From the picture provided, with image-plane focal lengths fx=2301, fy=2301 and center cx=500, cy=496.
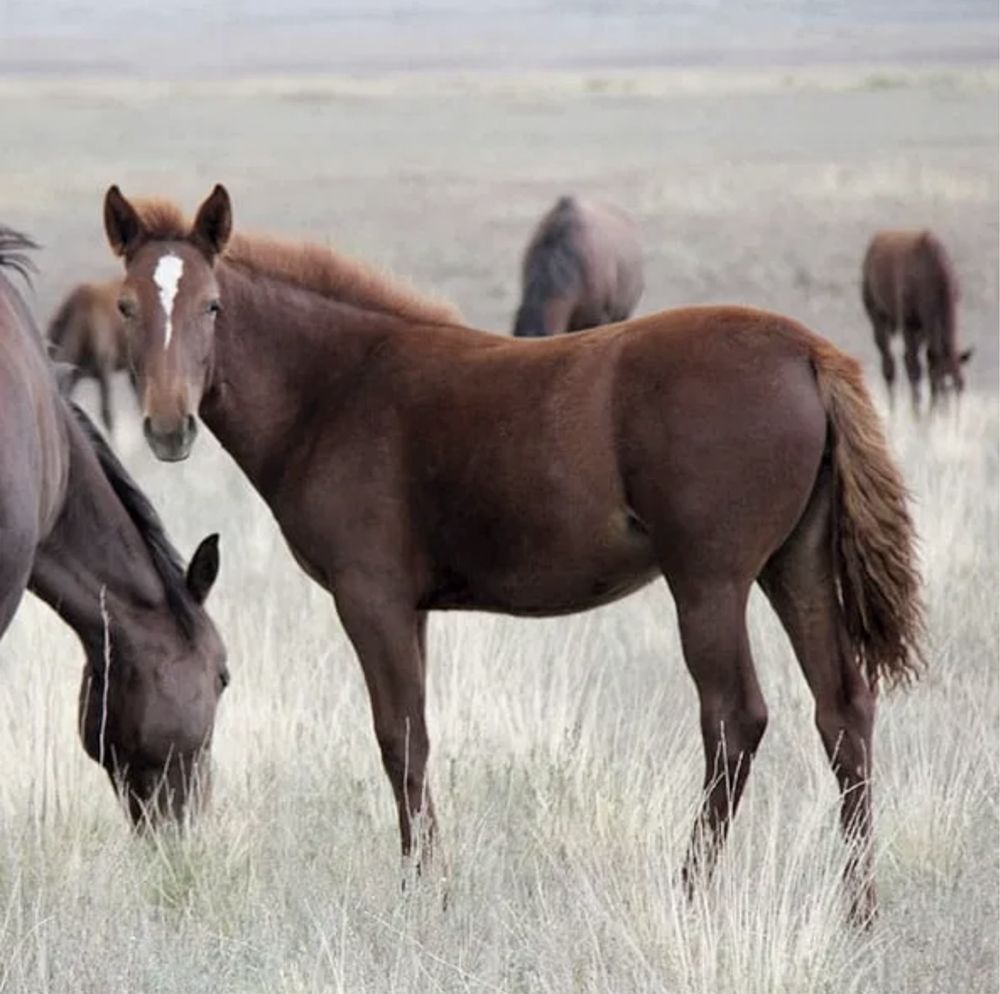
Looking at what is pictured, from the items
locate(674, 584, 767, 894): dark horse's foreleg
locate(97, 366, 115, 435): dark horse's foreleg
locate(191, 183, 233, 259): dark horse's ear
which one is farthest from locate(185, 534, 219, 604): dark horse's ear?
locate(97, 366, 115, 435): dark horse's foreleg

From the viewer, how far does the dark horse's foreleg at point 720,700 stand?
535 cm

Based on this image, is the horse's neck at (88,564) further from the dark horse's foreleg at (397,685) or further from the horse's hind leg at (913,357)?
the horse's hind leg at (913,357)

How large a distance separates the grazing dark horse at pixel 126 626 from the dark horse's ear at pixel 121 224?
0.29 metres

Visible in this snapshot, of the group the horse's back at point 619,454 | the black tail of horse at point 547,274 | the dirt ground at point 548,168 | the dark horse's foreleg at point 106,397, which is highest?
the horse's back at point 619,454

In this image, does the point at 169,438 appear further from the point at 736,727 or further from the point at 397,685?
the point at 736,727

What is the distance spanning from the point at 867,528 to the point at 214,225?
5.97 ft

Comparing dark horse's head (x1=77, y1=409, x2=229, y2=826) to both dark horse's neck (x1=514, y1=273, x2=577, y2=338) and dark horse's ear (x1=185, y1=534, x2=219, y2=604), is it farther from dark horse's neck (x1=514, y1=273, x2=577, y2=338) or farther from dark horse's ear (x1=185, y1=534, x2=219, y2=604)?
dark horse's neck (x1=514, y1=273, x2=577, y2=338)

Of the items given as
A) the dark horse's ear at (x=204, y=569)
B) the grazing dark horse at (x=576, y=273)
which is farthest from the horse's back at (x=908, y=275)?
the dark horse's ear at (x=204, y=569)

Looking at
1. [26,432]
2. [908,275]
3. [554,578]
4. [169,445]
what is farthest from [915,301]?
[26,432]

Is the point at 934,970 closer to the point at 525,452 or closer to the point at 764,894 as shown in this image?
the point at 764,894

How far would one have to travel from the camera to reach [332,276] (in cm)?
619

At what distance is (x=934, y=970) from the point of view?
16.5ft

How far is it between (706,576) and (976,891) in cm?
104

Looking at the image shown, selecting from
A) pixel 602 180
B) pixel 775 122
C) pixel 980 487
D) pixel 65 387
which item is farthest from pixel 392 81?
pixel 65 387
